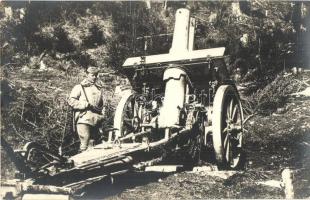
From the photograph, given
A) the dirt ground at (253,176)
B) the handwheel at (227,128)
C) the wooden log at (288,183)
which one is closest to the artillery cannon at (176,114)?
the handwheel at (227,128)

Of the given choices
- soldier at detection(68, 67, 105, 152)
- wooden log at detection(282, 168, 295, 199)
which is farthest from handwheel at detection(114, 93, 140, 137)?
wooden log at detection(282, 168, 295, 199)

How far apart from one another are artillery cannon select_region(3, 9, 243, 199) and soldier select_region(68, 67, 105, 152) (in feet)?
0.64

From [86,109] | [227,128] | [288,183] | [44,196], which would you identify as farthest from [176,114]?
[44,196]

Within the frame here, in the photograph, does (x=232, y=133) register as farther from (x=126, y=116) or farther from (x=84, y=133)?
(x=84, y=133)

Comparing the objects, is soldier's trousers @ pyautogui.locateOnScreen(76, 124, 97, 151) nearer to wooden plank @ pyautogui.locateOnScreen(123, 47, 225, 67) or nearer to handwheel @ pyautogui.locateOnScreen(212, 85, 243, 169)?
wooden plank @ pyautogui.locateOnScreen(123, 47, 225, 67)

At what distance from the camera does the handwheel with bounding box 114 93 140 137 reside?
466 centimetres

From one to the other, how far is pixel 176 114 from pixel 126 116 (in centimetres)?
71

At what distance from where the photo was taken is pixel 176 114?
4.51m

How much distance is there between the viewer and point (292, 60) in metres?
5.51

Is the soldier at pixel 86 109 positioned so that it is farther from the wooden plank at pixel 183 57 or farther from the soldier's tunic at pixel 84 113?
the wooden plank at pixel 183 57

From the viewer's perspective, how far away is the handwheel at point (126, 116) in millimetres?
4660

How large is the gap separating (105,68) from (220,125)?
2688 millimetres

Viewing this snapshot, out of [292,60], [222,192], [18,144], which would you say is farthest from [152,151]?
[292,60]

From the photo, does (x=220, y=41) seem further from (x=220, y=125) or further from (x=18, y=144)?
(x=18, y=144)
